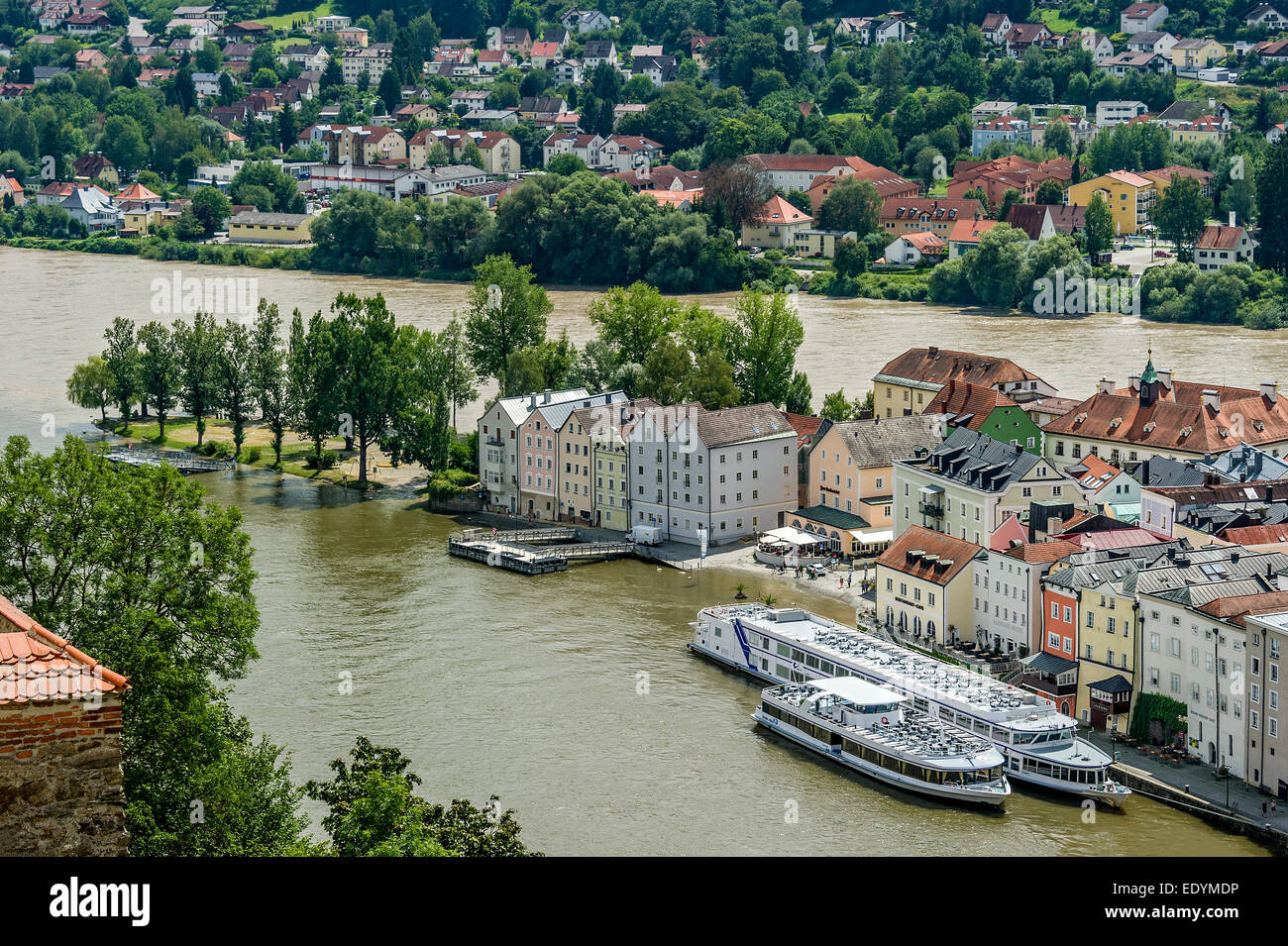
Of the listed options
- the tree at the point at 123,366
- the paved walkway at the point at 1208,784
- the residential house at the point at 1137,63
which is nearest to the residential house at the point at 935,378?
the paved walkway at the point at 1208,784

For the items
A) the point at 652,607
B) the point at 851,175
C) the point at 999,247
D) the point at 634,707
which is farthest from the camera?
the point at 851,175

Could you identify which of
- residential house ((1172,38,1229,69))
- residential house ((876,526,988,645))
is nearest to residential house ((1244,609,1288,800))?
residential house ((876,526,988,645))

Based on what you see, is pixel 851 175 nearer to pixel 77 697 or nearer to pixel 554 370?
pixel 554 370

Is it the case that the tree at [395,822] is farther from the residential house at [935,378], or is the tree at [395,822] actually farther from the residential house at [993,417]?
the residential house at [935,378]

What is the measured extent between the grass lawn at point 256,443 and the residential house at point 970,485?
1636cm

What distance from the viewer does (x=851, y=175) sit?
8669 cm

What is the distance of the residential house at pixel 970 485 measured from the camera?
34750 mm

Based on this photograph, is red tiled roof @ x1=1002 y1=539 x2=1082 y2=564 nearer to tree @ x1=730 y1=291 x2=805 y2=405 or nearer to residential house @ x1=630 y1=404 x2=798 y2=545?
residential house @ x1=630 y1=404 x2=798 y2=545

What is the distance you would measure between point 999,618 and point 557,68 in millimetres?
99055

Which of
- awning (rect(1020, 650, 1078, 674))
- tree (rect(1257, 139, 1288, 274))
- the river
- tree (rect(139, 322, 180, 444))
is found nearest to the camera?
the river

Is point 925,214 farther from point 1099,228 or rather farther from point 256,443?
point 256,443

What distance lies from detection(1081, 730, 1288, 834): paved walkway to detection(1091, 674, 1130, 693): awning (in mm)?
823

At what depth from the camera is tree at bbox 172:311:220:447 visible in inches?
2045
